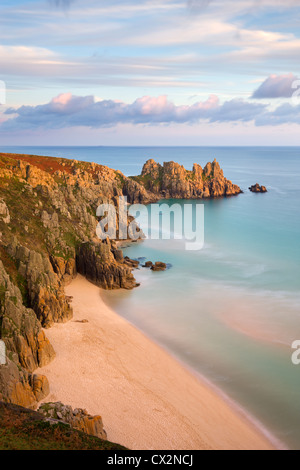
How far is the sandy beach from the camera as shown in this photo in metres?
34.6

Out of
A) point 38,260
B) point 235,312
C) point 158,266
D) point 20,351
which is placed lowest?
point 235,312

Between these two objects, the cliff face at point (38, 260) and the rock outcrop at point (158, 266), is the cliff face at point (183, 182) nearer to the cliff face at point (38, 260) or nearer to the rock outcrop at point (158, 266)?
the cliff face at point (38, 260)

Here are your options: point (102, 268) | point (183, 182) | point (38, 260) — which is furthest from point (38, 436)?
point (183, 182)

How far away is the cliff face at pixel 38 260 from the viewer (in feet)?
137

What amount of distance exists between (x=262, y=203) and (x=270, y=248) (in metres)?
68.7

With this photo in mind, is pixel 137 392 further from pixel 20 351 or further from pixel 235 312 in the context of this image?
pixel 235 312

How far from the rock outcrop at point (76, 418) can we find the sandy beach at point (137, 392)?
74.4 inches

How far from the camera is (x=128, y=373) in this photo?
43.3 meters

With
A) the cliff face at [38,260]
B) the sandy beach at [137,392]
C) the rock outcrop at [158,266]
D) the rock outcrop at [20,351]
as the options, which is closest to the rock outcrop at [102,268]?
the cliff face at [38,260]

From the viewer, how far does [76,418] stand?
108ft

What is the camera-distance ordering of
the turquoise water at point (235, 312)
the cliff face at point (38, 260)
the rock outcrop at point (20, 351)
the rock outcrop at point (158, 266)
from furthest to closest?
the rock outcrop at point (158, 266) → the cliff face at point (38, 260) → the turquoise water at point (235, 312) → the rock outcrop at point (20, 351)

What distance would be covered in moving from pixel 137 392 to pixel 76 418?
8517 mm
